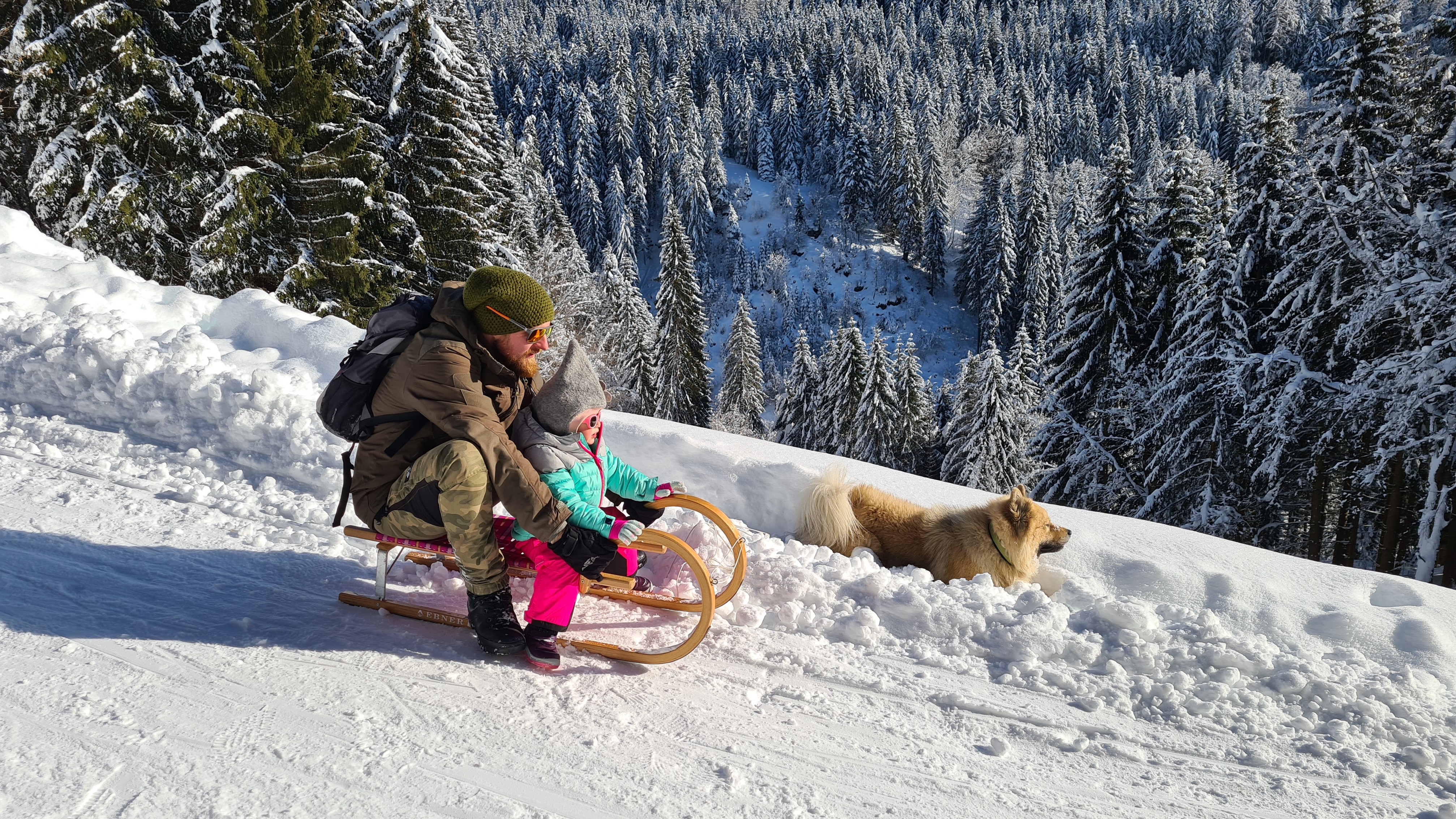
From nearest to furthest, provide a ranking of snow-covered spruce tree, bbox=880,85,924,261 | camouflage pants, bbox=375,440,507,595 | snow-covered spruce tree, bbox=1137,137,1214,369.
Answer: camouflage pants, bbox=375,440,507,595 → snow-covered spruce tree, bbox=1137,137,1214,369 → snow-covered spruce tree, bbox=880,85,924,261

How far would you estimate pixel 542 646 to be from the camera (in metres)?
3.42

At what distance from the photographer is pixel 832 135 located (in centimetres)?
8581

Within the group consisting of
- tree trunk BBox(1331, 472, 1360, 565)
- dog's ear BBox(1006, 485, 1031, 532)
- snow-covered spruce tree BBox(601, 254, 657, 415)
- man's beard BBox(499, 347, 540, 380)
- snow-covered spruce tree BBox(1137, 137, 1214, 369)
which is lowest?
snow-covered spruce tree BBox(601, 254, 657, 415)

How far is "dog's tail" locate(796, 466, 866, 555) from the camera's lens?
5.08 m

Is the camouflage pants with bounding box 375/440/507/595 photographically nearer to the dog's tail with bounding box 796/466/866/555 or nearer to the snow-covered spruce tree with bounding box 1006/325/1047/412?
the dog's tail with bounding box 796/466/866/555

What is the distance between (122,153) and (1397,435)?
21704mm

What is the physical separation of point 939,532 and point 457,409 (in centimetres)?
356

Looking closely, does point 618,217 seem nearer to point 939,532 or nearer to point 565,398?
point 939,532

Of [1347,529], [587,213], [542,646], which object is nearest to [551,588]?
[542,646]

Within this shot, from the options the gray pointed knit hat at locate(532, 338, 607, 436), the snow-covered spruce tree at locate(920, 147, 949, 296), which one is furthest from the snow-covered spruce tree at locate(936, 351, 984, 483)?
the snow-covered spruce tree at locate(920, 147, 949, 296)

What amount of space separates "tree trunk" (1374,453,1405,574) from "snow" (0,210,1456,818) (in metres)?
11.4

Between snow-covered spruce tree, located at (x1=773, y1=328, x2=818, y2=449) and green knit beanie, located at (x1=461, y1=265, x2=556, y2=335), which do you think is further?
snow-covered spruce tree, located at (x1=773, y1=328, x2=818, y2=449)

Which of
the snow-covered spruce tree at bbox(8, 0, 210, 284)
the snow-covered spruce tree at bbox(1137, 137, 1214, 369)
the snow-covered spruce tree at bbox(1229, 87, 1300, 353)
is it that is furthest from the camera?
the snow-covered spruce tree at bbox(1137, 137, 1214, 369)

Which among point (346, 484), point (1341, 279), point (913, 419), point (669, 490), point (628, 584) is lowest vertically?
point (913, 419)
